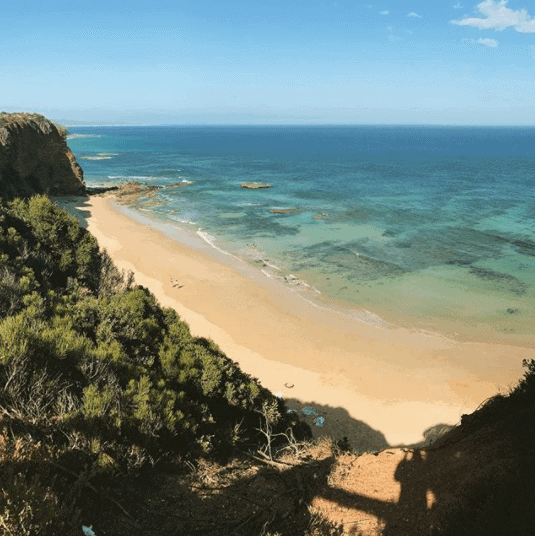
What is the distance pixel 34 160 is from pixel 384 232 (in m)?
38.4

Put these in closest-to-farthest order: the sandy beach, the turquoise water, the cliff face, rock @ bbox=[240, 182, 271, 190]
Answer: the sandy beach < the turquoise water < the cliff face < rock @ bbox=[240, 182, 271, 190]

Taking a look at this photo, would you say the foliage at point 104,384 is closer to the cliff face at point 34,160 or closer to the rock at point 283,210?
the cliff face at point 34,160

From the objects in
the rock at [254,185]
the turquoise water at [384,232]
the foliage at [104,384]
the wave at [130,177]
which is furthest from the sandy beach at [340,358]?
the wave at [130,177]

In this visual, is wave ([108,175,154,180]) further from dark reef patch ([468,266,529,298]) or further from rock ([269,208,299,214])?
dark reef patch ([468,266,529,298])

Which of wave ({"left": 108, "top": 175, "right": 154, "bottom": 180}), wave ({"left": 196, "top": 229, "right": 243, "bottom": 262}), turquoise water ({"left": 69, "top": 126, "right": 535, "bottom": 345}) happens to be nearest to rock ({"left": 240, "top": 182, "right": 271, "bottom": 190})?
turquoise water ({"left": 69, "top": 126, "right": 535, "bottom": 345})

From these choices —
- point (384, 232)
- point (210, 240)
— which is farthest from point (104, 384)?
point (384, 232)

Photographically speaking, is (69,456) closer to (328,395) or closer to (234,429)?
(234,429)

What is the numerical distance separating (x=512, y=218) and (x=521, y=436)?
4401 centimetres

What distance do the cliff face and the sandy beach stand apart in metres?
21.2

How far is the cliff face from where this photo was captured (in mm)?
39688

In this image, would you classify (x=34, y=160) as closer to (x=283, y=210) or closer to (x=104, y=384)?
(x=283, y=210)

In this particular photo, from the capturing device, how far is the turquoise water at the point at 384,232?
2500 cm

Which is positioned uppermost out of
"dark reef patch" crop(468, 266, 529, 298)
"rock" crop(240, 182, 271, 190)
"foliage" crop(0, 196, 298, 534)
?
"rock" crop(240, 182, 271, 190)

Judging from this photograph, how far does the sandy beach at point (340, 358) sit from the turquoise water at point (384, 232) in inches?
94.4
